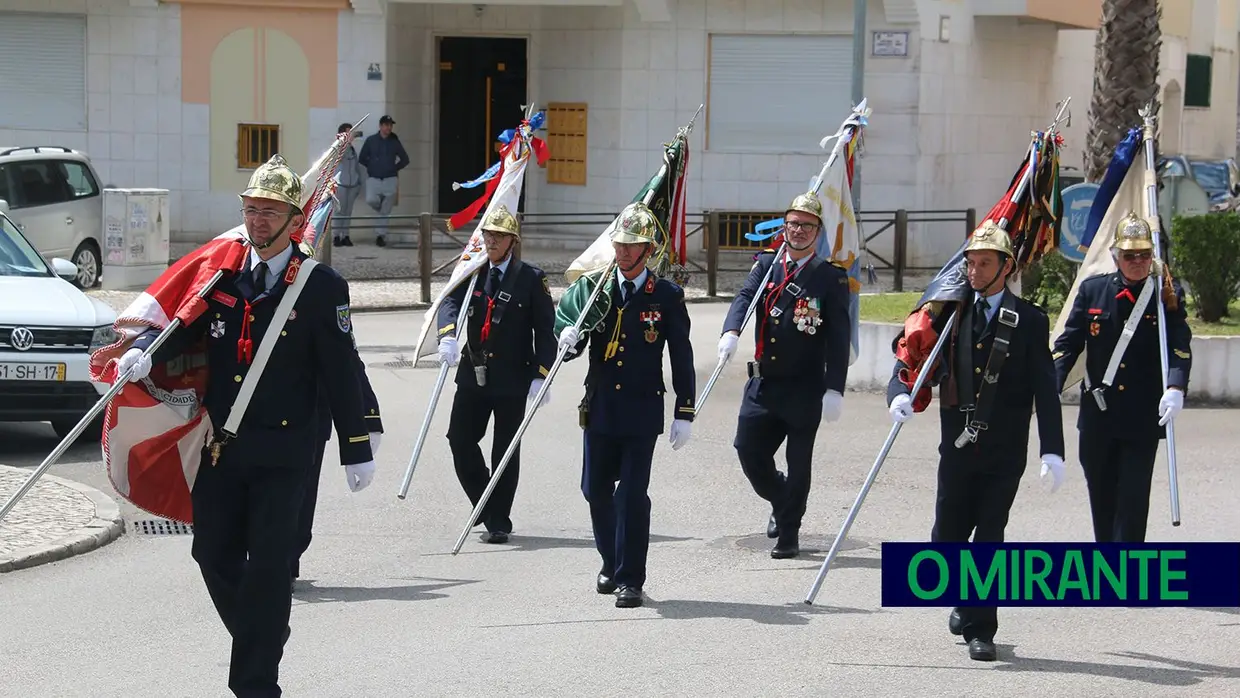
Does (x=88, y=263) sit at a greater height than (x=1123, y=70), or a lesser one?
lesser

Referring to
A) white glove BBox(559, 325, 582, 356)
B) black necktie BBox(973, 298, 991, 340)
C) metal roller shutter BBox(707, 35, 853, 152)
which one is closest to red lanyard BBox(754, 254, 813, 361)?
white glove BBox(559, 325, 582, 356)

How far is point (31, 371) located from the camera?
12.5 meters

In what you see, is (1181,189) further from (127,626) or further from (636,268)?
(127,626)

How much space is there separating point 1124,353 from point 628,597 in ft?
8.91

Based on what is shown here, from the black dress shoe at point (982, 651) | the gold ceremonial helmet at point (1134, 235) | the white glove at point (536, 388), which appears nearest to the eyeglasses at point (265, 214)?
the black dress shoe at point (982, 651)

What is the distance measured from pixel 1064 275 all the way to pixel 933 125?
991 centimetres

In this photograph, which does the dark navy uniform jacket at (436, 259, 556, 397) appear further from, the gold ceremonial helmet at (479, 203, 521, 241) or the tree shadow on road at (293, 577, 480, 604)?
the tree shadow on road at (293, 577, 480, 604)

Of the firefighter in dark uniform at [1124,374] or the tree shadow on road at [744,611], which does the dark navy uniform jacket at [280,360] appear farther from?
the firefighter in dark uniform at [1124,374]

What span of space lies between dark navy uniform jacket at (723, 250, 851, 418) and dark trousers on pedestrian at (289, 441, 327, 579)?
273 centimetres

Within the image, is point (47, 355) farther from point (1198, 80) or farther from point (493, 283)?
point (1198, 80)

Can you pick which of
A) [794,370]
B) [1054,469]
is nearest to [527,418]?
[794,370]

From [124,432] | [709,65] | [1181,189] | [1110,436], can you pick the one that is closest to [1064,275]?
[1181,189]

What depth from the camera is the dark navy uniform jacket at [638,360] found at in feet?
29.7

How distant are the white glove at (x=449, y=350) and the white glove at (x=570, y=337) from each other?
1.27 m
